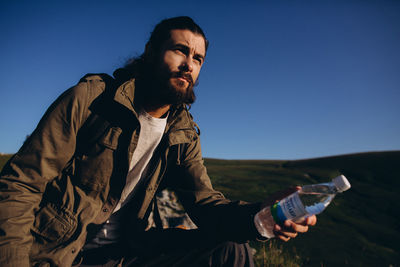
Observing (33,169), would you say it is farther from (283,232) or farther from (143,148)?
(283,232)

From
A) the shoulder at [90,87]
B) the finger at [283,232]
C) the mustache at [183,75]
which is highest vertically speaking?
the mustache at [183,75]

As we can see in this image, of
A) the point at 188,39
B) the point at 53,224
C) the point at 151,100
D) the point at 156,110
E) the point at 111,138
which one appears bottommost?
the point at 53,224

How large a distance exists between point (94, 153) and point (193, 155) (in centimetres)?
153

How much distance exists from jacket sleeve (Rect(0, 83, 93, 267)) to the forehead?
1889 mm

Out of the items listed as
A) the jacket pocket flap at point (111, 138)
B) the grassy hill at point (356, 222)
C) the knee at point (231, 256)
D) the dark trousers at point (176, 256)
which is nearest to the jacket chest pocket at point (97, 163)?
the jacket pocket flap at point (111, 138)

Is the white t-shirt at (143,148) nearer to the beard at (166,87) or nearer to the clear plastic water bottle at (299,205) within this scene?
the beard at (166,87)

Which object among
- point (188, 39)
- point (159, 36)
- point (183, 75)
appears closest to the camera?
point (183, 75)

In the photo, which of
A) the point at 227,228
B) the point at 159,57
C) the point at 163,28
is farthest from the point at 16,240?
the point at 163,28

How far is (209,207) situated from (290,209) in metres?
1.30

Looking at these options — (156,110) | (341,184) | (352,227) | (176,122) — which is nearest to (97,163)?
(156,110)

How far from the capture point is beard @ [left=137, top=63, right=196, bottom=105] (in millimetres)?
3754

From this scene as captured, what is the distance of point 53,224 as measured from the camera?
8.48 ft

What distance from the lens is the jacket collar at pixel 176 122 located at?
3209mm

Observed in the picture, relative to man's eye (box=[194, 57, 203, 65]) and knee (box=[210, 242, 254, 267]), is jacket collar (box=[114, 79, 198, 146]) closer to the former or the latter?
man's eye (box=[194, 57, 203, 65])
